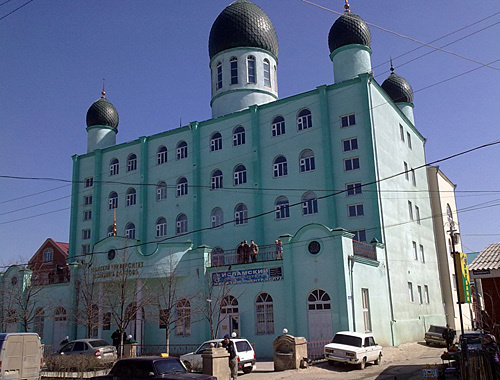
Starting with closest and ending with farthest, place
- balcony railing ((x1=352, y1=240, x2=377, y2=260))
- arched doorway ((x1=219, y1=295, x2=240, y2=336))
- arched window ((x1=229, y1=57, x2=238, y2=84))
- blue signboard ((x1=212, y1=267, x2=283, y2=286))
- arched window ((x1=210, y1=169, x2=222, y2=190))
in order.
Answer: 1. balcony railing ((x1=352, y1=240, x2=377, y2=260))
2. blue signboard ((x1=212, y1=267, x2=283, y2=286))
3. arched doorway ((x1=219, y1=295, x2=240, y2=336))
4. arched window ((x1=210, y1=169, x2=222, y2=190))
5. arched window ((x1=229, y1=57, x2=238, y2=84))

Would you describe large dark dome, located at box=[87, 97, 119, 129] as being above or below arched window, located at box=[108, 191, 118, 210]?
above

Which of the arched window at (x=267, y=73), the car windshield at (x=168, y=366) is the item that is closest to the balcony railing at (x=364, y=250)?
the car windshield at (x=168, y=366)

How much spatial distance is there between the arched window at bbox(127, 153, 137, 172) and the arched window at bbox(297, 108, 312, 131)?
14.2m

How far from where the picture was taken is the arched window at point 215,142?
35812 millimetres

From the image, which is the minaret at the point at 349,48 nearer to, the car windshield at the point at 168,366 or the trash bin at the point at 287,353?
the trash bin at the point at 287,353

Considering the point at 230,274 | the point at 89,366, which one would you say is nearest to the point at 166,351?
the point at 230,274

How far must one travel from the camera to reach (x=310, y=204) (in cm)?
3109

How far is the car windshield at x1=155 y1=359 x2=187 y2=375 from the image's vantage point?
1357 cm

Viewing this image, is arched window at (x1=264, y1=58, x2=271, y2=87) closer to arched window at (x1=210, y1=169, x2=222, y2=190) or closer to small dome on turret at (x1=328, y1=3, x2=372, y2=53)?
small dome on turret at (x1=328, y1=3, x2=372, y2=53)

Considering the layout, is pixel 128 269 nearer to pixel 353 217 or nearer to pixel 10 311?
pixel 10 311

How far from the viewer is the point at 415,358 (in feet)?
79.0

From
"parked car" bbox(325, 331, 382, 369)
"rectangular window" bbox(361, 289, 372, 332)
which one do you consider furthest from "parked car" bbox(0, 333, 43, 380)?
"rectangular window" bbox(361, 289, 372, 332)

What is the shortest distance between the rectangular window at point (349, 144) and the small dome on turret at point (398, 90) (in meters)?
14.1

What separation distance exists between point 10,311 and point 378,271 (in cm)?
2591
